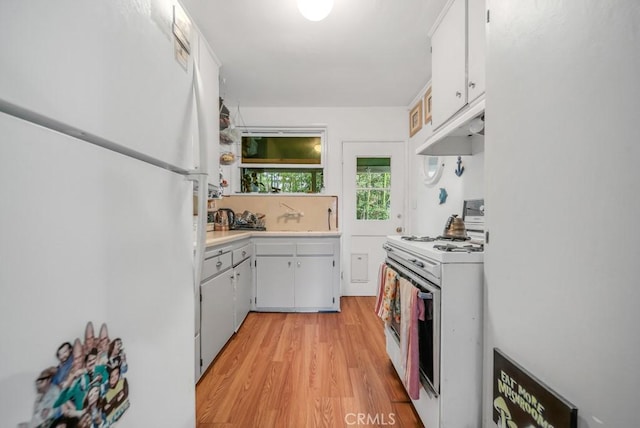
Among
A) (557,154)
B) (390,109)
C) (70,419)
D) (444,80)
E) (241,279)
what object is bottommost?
(241,279)

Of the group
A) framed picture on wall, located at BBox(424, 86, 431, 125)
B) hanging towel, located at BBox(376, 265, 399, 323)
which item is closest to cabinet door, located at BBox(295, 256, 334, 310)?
hanging towel, located at BBox(376, 265, 399, 323)

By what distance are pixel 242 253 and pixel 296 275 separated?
67 centimetres

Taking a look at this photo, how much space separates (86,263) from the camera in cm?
47

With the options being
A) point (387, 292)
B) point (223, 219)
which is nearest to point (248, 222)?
point (223, 219)

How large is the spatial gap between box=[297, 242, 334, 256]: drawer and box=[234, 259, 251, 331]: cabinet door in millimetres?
585

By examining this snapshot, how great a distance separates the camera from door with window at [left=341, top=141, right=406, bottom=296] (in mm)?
3398

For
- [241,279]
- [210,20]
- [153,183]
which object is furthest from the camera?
[241,279]

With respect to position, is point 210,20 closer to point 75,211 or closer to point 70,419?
point 75,211

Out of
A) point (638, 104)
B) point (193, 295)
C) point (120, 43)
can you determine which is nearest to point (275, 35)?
point (120, 43)

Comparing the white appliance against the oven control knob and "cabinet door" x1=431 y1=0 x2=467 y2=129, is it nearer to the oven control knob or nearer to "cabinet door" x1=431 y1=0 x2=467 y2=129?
the oven control knob

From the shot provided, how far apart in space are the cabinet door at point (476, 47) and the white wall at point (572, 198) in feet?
1.39

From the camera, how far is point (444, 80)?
169 cm

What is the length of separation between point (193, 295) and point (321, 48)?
2.16 meters

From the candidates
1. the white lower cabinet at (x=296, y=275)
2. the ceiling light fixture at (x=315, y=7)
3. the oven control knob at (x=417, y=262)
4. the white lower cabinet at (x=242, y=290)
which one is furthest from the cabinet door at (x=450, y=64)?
the white lower cabinet at (x=242, y=290)
